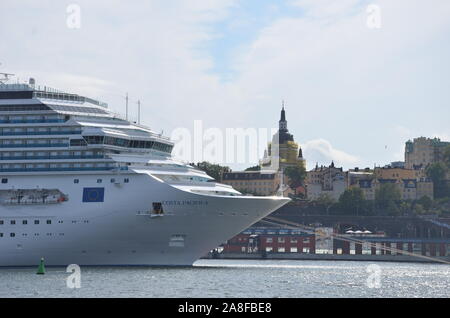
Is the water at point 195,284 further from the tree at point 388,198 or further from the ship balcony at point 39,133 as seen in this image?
the tree at point 388,198

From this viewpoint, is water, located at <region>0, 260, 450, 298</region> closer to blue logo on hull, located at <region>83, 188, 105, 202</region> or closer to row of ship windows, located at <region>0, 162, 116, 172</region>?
blue logo on hull, located at <region>83, 188, 105, 202</region>

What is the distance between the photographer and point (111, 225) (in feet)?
225

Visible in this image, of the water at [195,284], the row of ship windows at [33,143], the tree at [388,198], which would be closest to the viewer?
the water at [195,284]

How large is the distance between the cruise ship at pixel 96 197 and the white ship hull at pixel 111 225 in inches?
2.6

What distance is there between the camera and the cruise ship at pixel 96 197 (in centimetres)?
6888

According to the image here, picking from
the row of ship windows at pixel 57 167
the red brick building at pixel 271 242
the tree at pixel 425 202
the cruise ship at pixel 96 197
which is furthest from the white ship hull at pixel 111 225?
the tree at pixel 425 202

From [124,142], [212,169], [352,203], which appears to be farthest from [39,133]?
[352,203]

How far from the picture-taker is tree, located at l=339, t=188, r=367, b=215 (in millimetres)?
178500

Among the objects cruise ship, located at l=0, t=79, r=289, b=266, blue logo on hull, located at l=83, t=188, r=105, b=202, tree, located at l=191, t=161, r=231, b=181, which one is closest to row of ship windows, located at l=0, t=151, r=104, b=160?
cruise ship, located at l=0, t=79, r=289, b=266

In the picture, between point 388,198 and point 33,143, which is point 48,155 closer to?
point 33,143

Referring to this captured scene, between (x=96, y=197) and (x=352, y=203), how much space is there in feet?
375

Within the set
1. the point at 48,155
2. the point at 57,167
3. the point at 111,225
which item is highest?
the point at 48,155

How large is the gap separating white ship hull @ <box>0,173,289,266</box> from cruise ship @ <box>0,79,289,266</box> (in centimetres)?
7

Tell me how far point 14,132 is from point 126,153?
799 centimetres
